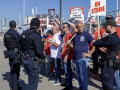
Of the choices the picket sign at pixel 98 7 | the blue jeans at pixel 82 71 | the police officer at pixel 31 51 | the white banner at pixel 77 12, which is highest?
the white banner at pixel 77 12

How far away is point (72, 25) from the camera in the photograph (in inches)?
234

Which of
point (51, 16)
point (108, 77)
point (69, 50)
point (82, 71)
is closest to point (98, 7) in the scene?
point (69, 50)

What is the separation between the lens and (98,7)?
5.54 m

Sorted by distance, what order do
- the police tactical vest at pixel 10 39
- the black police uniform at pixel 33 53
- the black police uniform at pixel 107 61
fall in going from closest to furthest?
the black police uniform at pixel 107 61 < the black police uniform at pixel 33 53 < the police tactical vest at pixel 10 39

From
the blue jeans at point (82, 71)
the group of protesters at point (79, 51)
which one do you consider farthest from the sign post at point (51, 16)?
the blue jeans at point (82, 71)

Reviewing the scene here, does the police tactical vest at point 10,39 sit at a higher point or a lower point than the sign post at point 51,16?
lower

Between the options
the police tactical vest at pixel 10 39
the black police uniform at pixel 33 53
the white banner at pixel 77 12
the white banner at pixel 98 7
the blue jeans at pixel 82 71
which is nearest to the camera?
the black police uniform at pixel 33 53

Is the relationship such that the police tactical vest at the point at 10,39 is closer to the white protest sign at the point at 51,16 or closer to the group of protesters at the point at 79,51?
the group of protesters at the point at 79,51

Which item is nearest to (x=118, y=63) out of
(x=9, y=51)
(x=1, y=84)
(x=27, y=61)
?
(x=27, y=61)

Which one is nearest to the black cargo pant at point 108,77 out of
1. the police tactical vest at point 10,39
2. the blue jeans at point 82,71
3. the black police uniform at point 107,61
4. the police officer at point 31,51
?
the black police uniform at point 107,61

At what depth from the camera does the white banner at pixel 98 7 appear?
5.45 metres

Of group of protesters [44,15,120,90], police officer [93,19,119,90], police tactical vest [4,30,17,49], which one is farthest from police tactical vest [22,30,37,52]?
police officer [93,19,119,90]

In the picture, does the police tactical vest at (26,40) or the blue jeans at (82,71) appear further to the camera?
the blue jeans at (82,71)

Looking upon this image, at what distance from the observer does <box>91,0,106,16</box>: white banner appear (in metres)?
5.45
